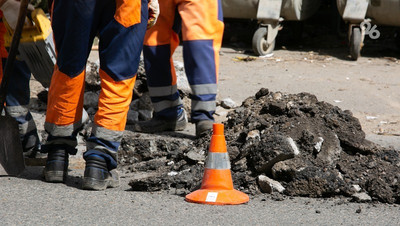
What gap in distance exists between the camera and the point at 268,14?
980 cm

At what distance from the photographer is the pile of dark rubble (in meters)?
3.91

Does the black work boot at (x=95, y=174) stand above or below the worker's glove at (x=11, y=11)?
below

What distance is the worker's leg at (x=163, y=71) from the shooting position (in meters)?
5.66

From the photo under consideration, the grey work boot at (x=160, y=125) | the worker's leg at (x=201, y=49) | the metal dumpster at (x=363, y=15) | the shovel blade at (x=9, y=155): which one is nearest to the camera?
the shovel blade at (x=9, y=155)

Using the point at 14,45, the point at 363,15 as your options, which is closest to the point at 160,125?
the point at 14,45

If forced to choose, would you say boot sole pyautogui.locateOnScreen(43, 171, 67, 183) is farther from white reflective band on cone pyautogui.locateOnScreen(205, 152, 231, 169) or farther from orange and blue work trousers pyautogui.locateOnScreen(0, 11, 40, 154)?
white reflective band on cone pyautogui.locateOnScreen(205, 152, 231, 169)

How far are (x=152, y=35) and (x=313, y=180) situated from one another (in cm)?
225

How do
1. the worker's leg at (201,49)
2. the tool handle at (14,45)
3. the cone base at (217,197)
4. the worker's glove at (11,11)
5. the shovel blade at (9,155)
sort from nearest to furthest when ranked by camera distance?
the cone base at (217,197)
the tool handle at (14,45)
the shovel blade at (9,155)
the worker's glove at (11,11)
the worker's leg at (201,49)

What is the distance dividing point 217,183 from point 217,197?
89 mm

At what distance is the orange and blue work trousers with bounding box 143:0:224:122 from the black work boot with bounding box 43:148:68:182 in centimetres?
166

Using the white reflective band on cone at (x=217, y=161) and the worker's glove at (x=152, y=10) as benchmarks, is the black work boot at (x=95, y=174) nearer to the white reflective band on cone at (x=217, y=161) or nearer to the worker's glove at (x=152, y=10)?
the white reflective band on cone at (x=217, y=161)

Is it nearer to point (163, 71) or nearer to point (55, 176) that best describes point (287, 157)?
point (55, 176)

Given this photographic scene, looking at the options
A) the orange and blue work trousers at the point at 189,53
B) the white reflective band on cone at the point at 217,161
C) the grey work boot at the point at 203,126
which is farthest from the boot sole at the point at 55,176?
the orange and blue work trousers at the point at 189,53

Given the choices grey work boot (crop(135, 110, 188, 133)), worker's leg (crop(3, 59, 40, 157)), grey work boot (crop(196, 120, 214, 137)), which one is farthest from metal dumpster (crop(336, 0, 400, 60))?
worker's leg (crop(3, 59, 40, 157))
